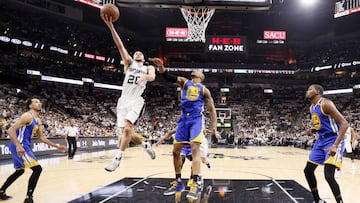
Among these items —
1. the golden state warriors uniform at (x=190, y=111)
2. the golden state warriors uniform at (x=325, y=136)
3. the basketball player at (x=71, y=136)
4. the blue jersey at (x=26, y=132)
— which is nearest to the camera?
the golden state warriors uniform at (x=325, y=136)

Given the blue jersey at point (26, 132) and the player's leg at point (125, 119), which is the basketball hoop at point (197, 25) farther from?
the blue jersey at point (26, 132)

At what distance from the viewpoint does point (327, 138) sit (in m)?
5.26

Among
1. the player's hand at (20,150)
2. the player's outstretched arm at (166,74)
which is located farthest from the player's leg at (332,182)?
the player's hand at (20,150)

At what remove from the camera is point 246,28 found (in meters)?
32.9

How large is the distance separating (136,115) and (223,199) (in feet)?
7.04

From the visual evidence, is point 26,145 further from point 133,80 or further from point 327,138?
point 327,138

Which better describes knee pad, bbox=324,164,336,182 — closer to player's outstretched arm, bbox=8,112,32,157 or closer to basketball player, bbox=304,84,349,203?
basketball player, bbox=304,84,349,203

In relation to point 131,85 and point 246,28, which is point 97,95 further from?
point 131,85

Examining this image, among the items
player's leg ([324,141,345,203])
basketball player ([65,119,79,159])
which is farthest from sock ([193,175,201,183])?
basketball player ([65,119,79,159])

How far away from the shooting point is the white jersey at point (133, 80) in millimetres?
5469

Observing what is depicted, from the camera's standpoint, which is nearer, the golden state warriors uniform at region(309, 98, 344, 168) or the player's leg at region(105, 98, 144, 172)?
the golden state warriors uniform at region(309, 98, 344, 168)

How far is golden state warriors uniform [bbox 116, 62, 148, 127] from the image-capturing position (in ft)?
17.9

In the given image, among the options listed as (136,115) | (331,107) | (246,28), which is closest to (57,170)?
(136,115)

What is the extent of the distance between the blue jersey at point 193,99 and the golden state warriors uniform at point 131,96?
2.33ft
